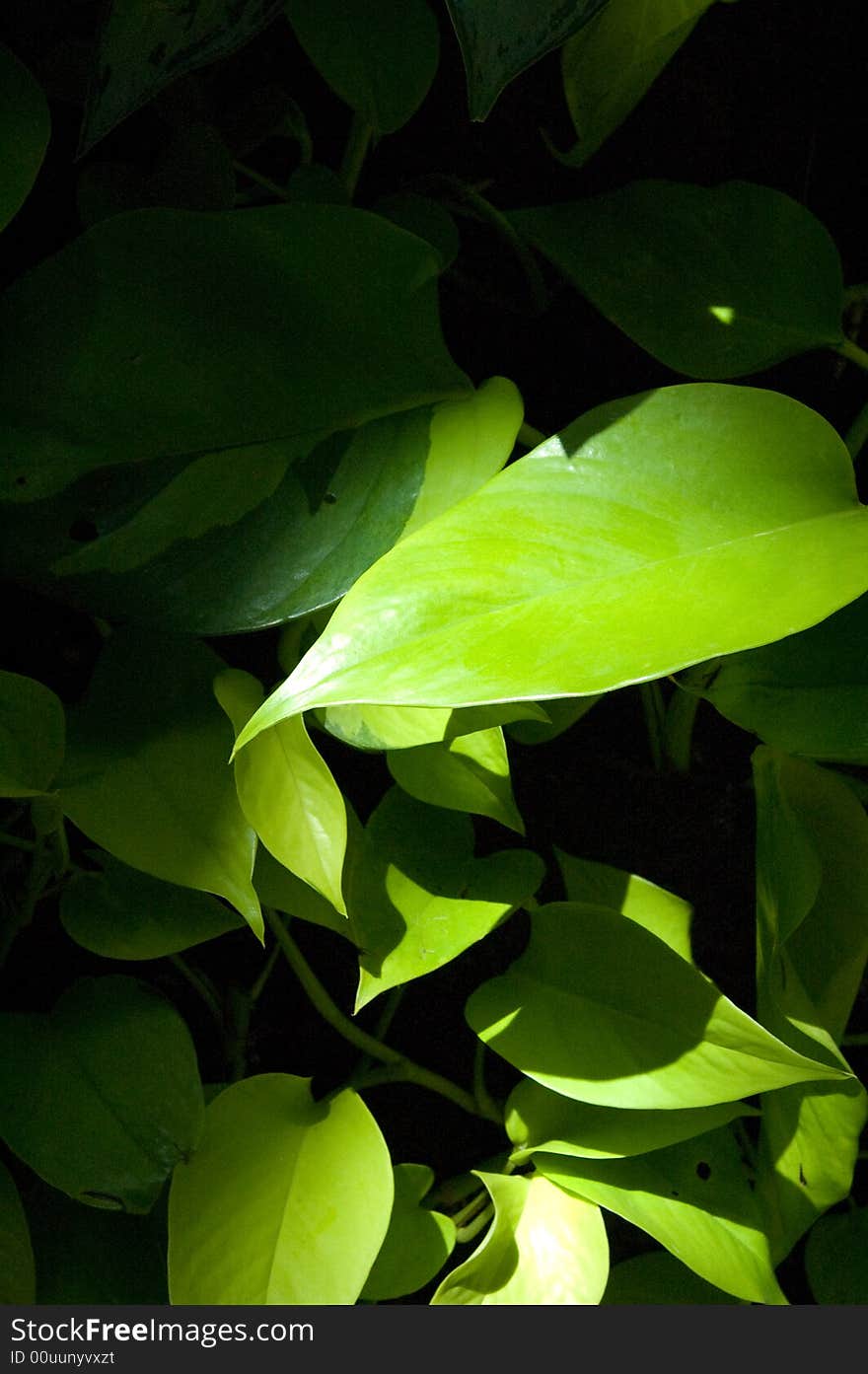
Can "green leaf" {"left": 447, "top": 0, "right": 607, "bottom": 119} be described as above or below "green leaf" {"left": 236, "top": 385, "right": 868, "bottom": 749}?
above

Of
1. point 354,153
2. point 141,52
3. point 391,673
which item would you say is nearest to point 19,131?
point 141,52

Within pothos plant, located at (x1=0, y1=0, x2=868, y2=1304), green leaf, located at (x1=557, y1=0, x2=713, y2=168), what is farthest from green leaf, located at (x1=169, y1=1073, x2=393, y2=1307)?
green leaf, located at (x1=557, y1=0, x2=713, y2=168)

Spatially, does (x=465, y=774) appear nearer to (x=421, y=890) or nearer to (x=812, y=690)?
(x=421, y=890)

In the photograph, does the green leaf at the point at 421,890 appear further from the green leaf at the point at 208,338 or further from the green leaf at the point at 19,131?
the green leaf at the point at 19,131

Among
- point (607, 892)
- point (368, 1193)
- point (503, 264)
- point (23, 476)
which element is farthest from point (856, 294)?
point (368, 1193)

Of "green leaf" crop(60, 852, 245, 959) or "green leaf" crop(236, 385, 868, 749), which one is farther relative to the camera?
"green leaf" crop(60, 852, 245, 959)

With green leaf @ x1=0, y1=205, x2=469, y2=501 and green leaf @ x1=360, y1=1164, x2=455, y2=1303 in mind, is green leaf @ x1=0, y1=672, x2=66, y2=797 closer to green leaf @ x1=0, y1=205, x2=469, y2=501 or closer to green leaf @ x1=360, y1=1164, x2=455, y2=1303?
green leaf @ x1=0, y1=205, x2=469, y2=501

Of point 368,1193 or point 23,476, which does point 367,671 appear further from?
point 368,1193
